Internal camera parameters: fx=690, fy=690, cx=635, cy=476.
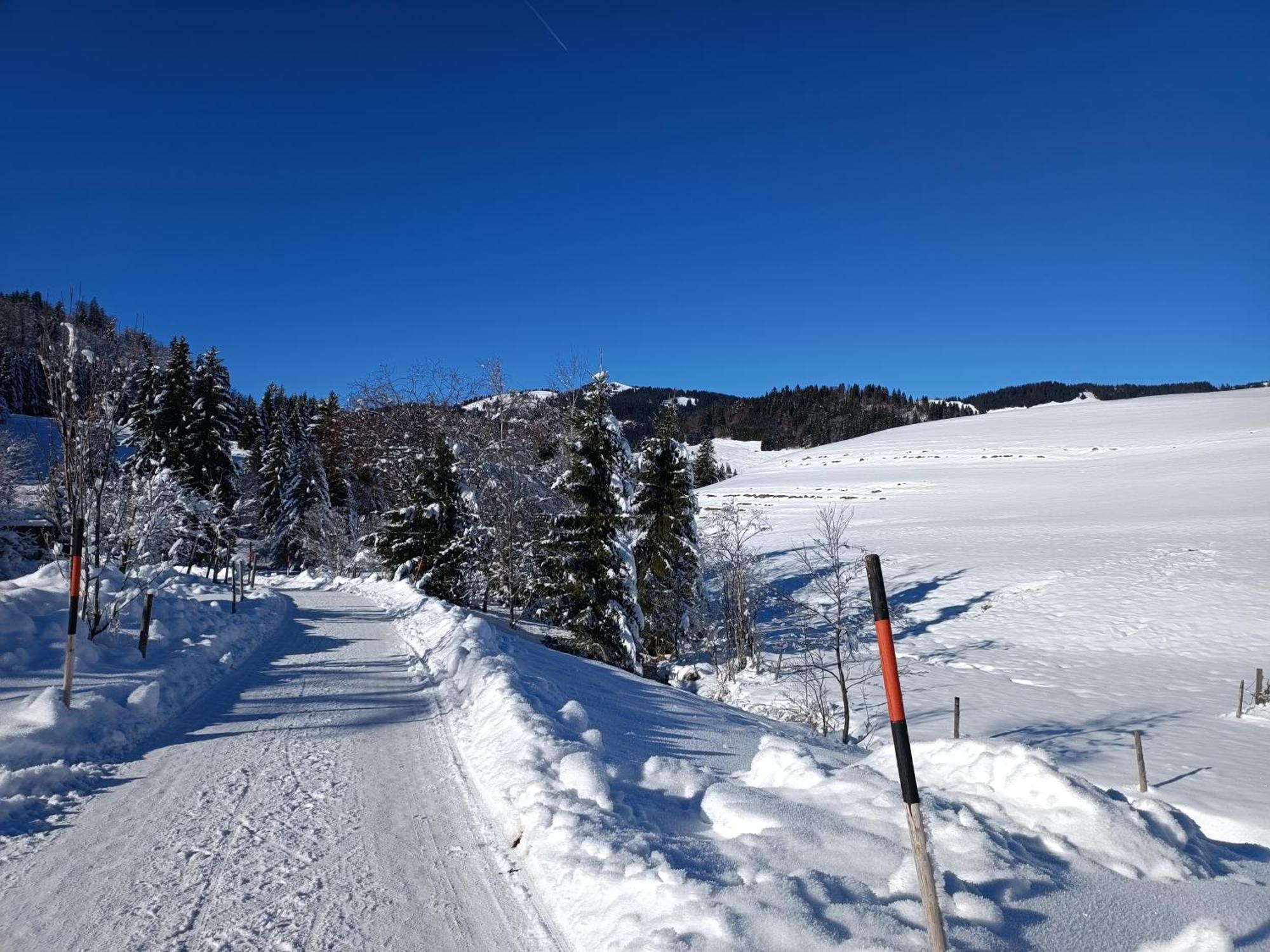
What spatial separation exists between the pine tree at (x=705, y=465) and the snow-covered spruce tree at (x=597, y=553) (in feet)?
171

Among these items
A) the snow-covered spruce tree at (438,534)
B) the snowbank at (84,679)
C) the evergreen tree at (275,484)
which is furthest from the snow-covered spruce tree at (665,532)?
the evergreen tree at (275,484)

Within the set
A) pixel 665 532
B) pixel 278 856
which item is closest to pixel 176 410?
pixel 665 532

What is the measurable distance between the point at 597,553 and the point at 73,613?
13878 mm

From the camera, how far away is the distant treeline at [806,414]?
494 ft

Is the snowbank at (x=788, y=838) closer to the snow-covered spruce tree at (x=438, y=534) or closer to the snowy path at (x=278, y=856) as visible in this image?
the snowy path at (x=278, y=856)

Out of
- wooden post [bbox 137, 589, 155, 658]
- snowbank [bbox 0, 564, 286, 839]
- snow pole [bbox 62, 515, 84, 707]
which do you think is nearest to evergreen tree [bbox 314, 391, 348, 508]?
snowbank [bbox 0, 564, 286, 839]

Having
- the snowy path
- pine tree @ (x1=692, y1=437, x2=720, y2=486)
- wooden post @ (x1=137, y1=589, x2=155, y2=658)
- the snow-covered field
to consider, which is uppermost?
the snow-covered field

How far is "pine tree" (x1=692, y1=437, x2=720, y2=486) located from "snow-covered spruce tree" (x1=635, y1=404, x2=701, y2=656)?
45527mm

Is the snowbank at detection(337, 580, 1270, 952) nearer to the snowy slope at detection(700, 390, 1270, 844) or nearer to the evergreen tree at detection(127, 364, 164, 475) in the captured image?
the snowy slope at detection(700, 390, 1270, 844)

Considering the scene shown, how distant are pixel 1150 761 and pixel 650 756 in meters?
16.5

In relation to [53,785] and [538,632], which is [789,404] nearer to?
[538,632]

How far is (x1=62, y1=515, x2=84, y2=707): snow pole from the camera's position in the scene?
6820mm

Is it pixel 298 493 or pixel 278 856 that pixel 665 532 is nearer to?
pixel 278 856

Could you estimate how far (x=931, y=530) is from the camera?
4722cm
